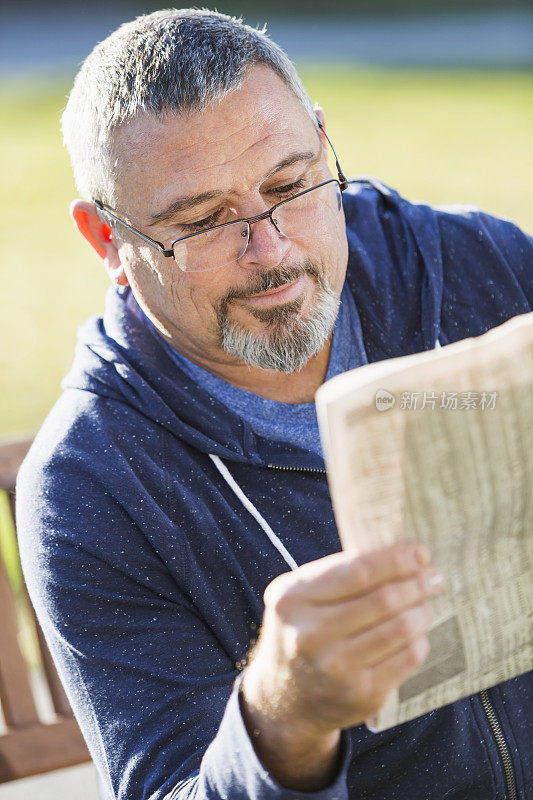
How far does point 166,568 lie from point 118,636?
13 cm

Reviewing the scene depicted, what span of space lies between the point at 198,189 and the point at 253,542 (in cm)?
54

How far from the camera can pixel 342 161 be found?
8.02m

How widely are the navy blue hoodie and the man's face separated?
0.13 metres

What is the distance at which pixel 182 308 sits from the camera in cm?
151

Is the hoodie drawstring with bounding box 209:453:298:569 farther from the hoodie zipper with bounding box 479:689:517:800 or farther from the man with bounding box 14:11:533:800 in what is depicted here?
the hoodie zipper with bounding box 479:689:517:800

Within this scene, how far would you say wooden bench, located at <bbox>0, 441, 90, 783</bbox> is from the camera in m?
1.98

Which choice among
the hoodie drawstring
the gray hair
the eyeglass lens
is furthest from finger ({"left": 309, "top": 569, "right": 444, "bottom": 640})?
the gray hair

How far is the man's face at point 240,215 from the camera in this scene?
4.61ft

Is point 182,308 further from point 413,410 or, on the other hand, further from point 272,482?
point 413,410

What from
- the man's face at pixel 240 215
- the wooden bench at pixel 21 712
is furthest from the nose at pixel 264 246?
the wooden bench at pixel 21 712

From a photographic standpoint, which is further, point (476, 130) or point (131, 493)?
point (476, 130)

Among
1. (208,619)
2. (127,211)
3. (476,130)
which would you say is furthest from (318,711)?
(476,130)

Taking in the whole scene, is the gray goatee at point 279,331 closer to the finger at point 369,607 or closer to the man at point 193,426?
the man at point 193,426

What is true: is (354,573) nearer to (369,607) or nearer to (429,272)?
(369,607)
